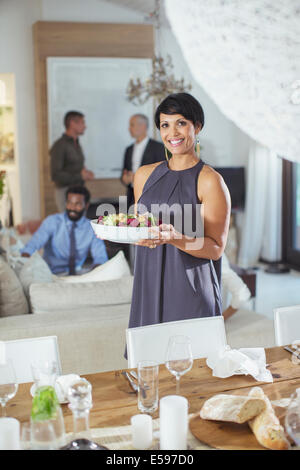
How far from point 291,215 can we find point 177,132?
493 cm

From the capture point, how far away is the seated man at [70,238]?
4.36m

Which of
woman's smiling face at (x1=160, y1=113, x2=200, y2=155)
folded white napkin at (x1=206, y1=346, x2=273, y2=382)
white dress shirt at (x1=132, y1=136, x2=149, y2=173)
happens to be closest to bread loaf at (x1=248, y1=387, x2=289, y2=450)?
folded white napkin at (x1=206, y1=346, x2=273, y2=382)

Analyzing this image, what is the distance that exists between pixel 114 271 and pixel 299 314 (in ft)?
4.12

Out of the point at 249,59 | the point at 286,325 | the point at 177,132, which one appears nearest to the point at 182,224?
the point at 177,132

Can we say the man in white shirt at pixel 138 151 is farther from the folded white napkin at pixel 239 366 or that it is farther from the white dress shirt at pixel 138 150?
the folded white napkin at pixel 239 366

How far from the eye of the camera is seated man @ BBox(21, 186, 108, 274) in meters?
4.36

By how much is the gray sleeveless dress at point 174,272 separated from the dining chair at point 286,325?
21 centimetres

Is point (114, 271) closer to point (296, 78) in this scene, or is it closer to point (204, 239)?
point (204, 239)

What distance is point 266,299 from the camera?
5.27 metres

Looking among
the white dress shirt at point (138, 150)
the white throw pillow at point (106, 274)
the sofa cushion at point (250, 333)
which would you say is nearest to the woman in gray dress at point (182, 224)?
the sofa cushion at point (250, 333)

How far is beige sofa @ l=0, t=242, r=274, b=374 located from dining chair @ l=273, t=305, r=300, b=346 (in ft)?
2.64

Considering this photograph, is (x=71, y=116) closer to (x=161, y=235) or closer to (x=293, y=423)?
(x=161, y=235)

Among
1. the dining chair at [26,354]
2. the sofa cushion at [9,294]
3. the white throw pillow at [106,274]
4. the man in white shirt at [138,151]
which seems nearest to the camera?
the dining chair at [26,354]
